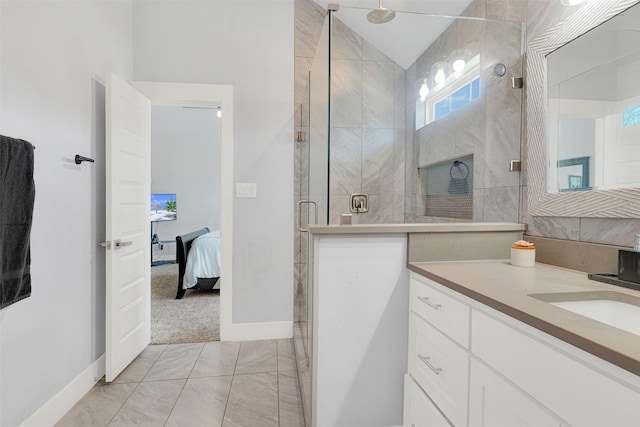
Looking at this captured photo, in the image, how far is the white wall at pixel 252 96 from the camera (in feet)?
8.47

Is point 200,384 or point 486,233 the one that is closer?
point 486,233

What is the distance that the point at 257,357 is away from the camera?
238 cm

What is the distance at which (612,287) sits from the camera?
41.3 inches

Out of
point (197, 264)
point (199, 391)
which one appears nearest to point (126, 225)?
point (199, 391)

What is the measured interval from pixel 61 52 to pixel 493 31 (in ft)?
7.59

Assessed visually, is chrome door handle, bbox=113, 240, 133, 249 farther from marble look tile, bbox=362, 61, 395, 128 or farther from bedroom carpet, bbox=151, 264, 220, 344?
marble look tile, bbox=362, 61, 395, 128

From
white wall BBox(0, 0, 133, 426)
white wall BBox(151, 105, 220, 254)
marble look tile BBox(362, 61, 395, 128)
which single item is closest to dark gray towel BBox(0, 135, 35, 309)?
white wall BBox(0, 0, 133, 426)

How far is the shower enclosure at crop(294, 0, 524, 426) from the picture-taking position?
1.72m

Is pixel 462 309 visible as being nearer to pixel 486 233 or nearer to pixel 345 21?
pixel 486 233

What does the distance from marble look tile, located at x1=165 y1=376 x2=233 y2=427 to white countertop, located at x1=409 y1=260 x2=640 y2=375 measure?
1.33 metres

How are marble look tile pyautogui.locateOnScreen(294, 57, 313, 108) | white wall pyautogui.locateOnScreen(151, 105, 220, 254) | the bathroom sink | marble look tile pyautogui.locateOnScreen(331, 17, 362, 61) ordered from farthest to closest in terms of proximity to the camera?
white wall pyautogui.locateOnScreen(151, 105, 220, 254), marble look tile pyautogui.locateOnScreen(294, 57, 313, 108), marble look tile pyautogui.locateOnScreen(331, 17, 362, 61), the bathroom sink

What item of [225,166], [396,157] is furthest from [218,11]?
[396,157]

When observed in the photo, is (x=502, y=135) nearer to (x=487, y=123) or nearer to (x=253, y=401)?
(x=487, y=123)

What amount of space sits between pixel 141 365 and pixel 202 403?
2.35 feet
